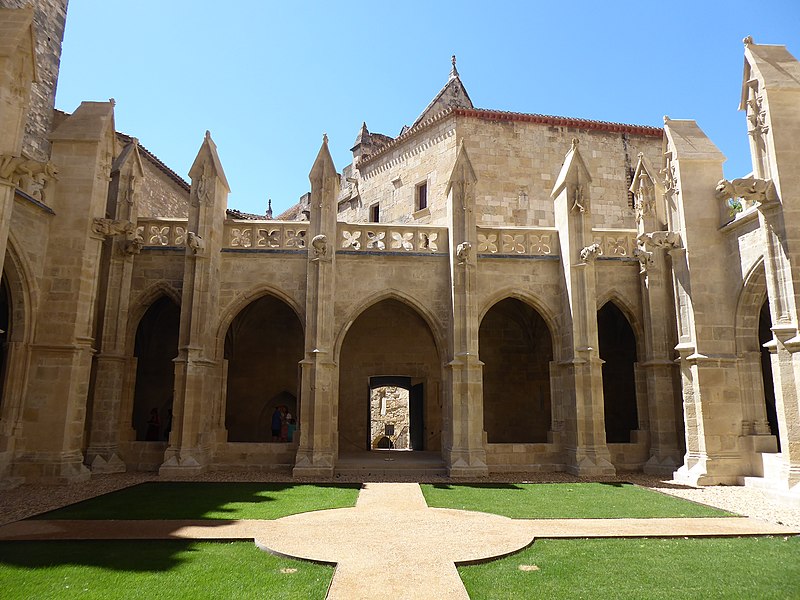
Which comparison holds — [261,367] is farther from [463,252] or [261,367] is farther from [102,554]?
[102,554]

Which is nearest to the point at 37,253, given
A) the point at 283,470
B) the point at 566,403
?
the point at 283,470

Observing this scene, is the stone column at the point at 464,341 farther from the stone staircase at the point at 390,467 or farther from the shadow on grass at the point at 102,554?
the shadow on grass at the point at 102,554

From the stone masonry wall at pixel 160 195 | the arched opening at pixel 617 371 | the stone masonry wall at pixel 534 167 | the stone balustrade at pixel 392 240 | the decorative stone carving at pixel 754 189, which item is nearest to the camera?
the decorative stone carving at pixel 754 189

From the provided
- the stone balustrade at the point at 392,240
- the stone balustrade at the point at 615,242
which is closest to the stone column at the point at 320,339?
the stone balustrade at the point at 392,240

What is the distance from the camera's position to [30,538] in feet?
20.6

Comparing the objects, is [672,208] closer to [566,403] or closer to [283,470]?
[566,403]

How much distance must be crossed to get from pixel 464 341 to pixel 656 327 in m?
4.58

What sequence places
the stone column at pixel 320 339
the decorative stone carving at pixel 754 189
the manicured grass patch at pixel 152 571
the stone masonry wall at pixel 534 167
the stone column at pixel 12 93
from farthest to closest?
1. the stone masonry wall at pixel 534 167
2. the stone column at pixel 320 339
3. the decorative stone carving at pixel 754 189
4. the stone column at pixel 12 93
5. the manicured grass patch at pixel 152 571

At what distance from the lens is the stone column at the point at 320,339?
1251 cm

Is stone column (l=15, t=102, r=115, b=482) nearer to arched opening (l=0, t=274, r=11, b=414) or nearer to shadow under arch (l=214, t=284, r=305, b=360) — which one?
arched opening (l=0, t=274, r=11, b=414)

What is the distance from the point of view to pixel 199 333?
1267 cm

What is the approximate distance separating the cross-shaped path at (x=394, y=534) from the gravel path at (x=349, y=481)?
3.40 feet

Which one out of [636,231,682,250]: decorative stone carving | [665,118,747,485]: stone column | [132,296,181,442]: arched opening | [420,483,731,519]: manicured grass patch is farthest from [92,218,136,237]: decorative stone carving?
[665,118,747,485]: stone column

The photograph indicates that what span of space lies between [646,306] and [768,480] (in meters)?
4.55
